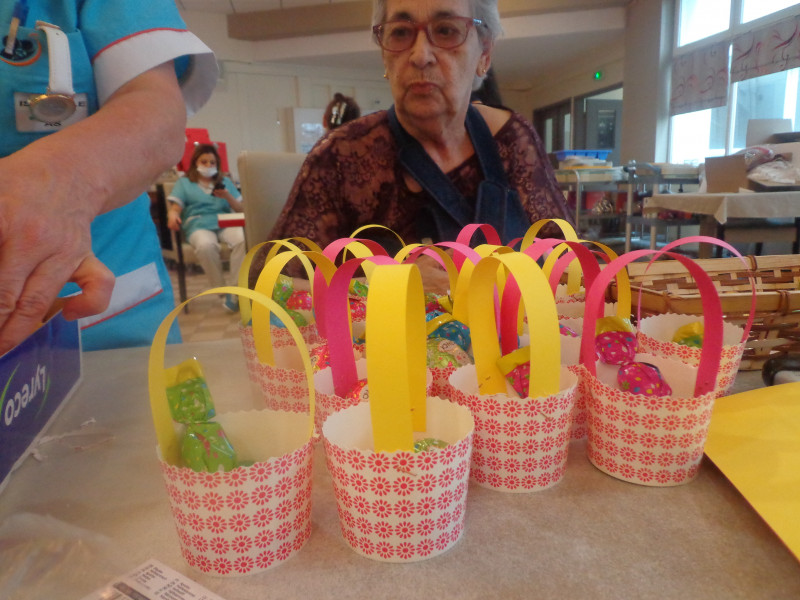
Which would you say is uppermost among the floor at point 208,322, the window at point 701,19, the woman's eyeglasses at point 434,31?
the window at point 701,19

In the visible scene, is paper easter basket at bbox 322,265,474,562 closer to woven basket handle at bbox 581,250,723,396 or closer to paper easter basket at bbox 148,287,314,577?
paper easter basket at bbox 148,287,314,577

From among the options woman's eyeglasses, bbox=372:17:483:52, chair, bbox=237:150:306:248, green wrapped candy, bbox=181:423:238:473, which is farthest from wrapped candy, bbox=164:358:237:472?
chair, bbox=237:150:306:248

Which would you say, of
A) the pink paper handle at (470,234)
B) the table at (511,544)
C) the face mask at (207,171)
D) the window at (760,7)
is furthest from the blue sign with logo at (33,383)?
the window at (760,7)

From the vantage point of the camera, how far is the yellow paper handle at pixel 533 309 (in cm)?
38

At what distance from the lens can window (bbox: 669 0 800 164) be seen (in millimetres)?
4219

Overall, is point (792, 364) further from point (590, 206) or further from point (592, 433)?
point (590, 206)

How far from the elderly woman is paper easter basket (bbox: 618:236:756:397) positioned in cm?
54

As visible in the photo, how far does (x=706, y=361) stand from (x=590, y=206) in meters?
5.38

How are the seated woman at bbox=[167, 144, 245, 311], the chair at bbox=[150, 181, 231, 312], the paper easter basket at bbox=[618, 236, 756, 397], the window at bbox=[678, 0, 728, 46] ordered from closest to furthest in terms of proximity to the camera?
the paper easter basket at bbox=[618, 236, 756, 397]
the chair at bbox=[150, 181, 231, 312]
the seated woman at bbox=[167, 144, 245, 311]
the window at bbox=[678, 0, 728, 46]

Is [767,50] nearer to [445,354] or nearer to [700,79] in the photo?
[700,79]

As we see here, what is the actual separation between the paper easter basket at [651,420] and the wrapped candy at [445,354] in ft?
0.41

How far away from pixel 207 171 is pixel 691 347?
12.9ft

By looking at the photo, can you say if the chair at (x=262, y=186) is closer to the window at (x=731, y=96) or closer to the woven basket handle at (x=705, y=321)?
the woven basket handle at (x=705, y=321)

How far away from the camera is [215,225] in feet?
12.9
